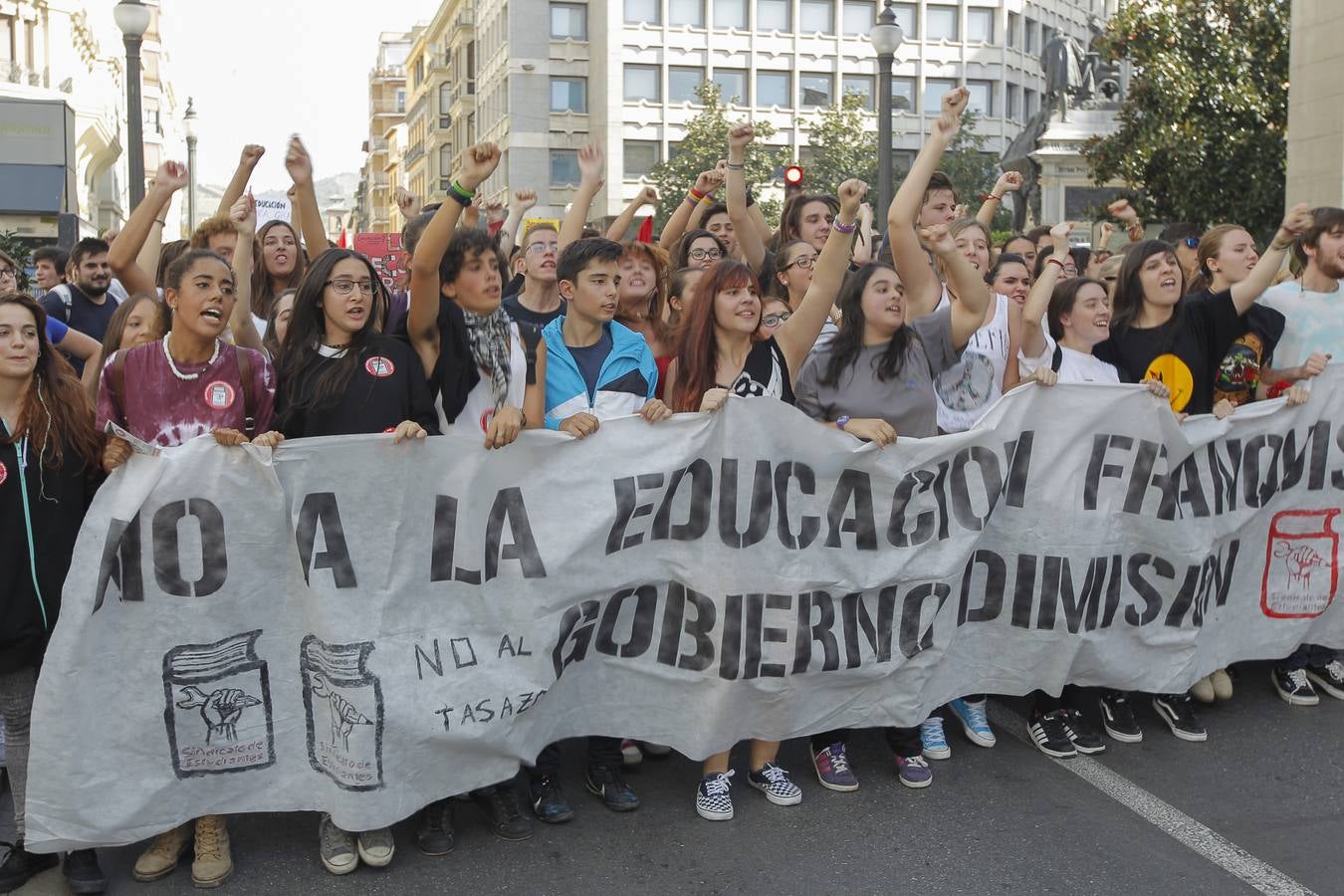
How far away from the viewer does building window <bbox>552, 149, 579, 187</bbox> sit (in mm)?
59531

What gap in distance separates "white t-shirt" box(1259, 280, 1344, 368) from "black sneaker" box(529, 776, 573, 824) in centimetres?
360

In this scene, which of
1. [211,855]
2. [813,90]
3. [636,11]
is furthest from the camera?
[813,90]

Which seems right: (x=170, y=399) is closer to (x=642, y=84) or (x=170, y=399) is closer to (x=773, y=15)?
(x=642, y=84)

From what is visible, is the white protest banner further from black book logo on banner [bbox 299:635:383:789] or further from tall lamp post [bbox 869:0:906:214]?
tall lamp post [bbox 869:0:906:214]

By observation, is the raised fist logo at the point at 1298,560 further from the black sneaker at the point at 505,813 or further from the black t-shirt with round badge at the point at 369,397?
the black t-shirt with round badge at the point at 369,397

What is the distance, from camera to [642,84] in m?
59.0

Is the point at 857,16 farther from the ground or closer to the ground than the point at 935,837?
farther from the ground

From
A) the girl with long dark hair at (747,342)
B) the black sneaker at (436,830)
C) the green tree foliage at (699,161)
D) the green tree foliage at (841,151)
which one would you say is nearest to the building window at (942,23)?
the green tree foliage at (841,151)

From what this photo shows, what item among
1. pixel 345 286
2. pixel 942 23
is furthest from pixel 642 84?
pixel 345 286

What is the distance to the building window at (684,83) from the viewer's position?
5922cm

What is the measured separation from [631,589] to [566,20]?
5975cm

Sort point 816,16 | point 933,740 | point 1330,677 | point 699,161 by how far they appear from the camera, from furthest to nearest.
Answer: point 816,16 < point 699,161 < point 1330,677 < point 933,740

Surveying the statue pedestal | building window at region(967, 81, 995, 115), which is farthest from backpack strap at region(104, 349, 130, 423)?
building window at region(967, 81, 995, 115)

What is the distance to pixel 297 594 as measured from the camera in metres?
4.29
